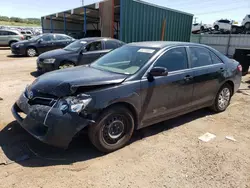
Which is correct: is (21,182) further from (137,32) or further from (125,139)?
(137,32)

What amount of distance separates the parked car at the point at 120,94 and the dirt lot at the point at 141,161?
313 mm

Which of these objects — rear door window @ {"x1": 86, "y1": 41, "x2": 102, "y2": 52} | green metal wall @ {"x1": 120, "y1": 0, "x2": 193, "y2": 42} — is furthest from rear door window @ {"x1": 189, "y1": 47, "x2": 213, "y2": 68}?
green metal wall @ {"x1": 120, "y1": 0, "x2": 193, "y2": 42}

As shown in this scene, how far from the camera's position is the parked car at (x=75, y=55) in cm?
784

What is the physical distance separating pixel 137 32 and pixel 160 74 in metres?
12.0

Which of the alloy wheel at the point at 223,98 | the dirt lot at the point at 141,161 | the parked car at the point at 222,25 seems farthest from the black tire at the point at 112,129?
the parked car at the point at 222,25

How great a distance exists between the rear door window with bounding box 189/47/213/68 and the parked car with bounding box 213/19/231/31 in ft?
76.1

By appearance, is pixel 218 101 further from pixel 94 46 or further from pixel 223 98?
pixel 94 46

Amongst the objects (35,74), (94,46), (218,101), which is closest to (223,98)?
(218,101)

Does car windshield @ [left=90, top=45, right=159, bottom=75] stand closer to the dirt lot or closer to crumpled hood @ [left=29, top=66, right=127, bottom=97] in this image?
crumpled hood @ [left=29, top=66, right=127, bottom=97]

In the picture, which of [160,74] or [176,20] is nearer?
[160,74]

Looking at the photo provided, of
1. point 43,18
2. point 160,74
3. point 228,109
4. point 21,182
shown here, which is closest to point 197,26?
point 43,18

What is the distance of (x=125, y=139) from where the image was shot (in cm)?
331

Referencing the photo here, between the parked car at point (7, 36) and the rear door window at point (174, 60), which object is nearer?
the rear door window at point (174, 60)

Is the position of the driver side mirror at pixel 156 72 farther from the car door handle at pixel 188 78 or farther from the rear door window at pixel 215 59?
the rear door window at pixel 215 59
